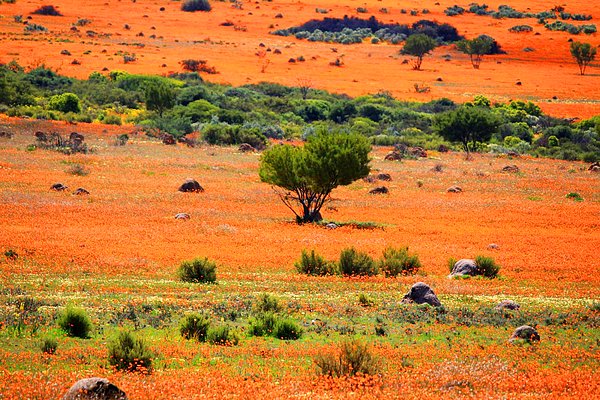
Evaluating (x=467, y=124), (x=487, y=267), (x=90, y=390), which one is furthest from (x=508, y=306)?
(x=467, y=124)

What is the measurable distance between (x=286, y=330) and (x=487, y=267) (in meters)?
11.5

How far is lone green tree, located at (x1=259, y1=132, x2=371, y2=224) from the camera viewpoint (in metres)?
36.7

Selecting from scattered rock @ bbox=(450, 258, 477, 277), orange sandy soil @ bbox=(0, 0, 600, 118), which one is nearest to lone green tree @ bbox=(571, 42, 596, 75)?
orange sandy soil @ bbox=(0, 0, 600, 118)

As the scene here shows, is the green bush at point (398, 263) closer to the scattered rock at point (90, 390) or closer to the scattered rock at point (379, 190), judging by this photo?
the scattered rock at point (90, 390)

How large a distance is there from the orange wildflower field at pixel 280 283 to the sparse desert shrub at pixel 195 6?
344 feet

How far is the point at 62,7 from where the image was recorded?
142000mm

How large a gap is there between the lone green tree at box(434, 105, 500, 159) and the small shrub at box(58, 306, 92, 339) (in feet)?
184

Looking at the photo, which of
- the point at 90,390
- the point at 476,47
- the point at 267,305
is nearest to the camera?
the point at 90,390

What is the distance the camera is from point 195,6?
152875mm

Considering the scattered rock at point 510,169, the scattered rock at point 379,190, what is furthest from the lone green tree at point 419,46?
the scattered rock at point 379,190

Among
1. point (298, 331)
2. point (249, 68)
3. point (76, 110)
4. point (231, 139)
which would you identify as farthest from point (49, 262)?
point (249, 68)

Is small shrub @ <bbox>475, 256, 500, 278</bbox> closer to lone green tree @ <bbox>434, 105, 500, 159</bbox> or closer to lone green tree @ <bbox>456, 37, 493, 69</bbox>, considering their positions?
lone green tree @ <bbox>434, 105, 500, 159</bbox>

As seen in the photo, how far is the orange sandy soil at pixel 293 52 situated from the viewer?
100500mm

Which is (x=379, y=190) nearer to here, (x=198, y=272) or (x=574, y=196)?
(x=574, y=196)
